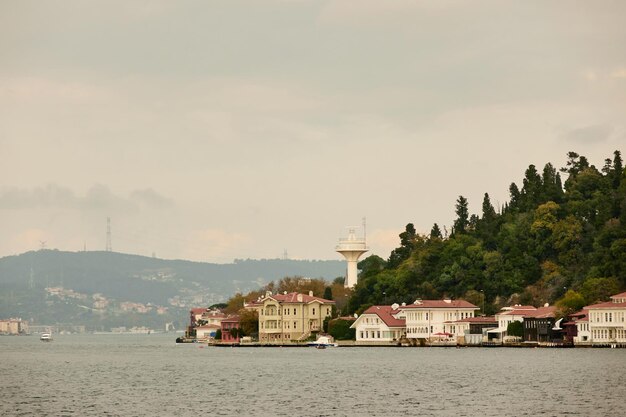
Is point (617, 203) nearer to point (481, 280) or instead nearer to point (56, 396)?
point (481, 280)

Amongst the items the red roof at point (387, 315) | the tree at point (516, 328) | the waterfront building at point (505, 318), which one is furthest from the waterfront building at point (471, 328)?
the red roof at point (387, 315)

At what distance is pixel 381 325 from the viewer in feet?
514

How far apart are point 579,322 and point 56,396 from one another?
226ft

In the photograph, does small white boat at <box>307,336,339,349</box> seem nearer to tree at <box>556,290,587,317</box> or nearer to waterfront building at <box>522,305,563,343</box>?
waterfront building at <box>522,305,563,343</box>

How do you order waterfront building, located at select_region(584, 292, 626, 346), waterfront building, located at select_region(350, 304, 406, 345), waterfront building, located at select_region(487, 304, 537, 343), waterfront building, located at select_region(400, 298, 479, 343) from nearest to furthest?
1. waterfront building, located at select_region(584, 292, 626, 346)
2. waterfront building, located at select_region(487, 304, 537, 343)
3. waterfront building, located at select_region(400, 298, 479, 343)
4. waterfront building, located at select_region(350, 304, 406, 345)

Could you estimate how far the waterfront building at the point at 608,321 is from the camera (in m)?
127

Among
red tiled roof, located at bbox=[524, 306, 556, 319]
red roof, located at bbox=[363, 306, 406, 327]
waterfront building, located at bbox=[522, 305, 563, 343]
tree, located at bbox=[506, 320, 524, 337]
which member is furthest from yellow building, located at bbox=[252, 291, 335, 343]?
red tiled roof, located at bbox=[524, 306, 556, 319]

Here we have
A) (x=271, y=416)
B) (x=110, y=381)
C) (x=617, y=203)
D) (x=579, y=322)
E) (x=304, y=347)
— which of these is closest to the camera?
(x=271, y=416)

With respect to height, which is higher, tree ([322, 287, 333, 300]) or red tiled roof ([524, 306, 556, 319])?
tree ([322, 287, 333, 300])

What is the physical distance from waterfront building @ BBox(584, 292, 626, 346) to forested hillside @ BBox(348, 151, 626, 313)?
5.89 meters

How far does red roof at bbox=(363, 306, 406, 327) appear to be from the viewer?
15612 centimetres

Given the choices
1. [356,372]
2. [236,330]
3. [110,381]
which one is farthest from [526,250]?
[110,381]

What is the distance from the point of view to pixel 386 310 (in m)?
158

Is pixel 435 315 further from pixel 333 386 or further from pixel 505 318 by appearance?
pixel 333 386
